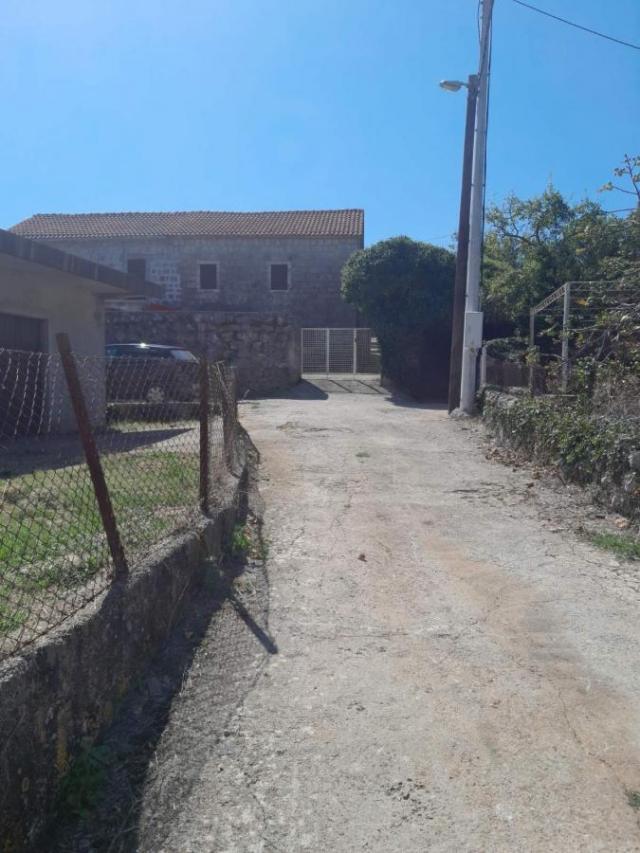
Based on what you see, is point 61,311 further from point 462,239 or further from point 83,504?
point 462,239

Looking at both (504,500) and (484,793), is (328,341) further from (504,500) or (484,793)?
(484,793)

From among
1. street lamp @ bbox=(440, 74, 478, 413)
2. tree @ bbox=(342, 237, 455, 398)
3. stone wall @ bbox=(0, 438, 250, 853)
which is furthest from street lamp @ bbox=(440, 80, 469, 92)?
stone wall @ bbox=(0, 438, 250, 853)

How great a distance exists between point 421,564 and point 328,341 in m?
21.6

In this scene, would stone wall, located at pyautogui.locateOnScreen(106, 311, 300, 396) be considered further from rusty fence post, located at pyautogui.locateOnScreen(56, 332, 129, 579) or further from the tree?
rusty fence post, located at pyautogui.locateOnScreen(56, 332, 129, 579)

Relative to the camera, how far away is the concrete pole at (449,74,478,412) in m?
17.0

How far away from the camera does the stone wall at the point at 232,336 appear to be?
23.0 m

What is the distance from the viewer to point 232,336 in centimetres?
2306

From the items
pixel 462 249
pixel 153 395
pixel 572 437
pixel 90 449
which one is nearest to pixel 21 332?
pixel 153 395

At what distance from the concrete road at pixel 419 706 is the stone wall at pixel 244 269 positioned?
2558 centimetres

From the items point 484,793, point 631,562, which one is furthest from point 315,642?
point 631,562

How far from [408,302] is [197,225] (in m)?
13.4

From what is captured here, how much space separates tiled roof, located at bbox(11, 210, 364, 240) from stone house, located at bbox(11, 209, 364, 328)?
40mm

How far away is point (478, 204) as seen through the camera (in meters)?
16.6

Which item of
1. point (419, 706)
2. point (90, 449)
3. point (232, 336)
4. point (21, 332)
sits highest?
point (21, 332)
